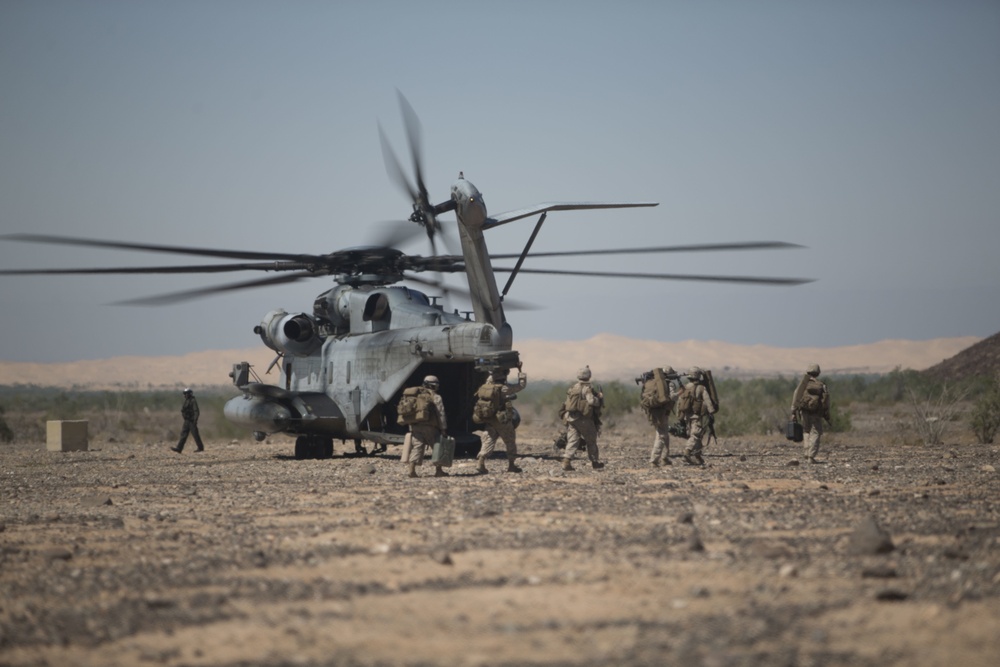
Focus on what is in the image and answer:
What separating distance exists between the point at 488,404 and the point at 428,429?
0.99 meters

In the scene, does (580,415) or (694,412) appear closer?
(580,415)

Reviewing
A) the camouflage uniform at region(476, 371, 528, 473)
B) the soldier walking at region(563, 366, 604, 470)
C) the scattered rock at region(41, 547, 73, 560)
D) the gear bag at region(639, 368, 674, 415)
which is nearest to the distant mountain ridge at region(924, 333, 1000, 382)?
the gear bag at region(639, 368, 674, 415)

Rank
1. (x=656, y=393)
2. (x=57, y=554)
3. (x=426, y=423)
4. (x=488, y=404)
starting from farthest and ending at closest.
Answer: (x=656, y=393), (x=488, y=404), (x=426, y=423), (x=57, y=554)

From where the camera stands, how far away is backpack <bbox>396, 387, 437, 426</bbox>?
16234 mm

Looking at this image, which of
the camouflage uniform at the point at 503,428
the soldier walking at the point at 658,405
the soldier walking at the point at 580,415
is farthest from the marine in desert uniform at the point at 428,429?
the soldier walking at the point at 658,405

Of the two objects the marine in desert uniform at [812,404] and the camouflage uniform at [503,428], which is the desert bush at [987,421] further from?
the camouflage uniform at [503,428]

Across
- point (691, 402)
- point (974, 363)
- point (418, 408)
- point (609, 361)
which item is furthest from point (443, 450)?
point (609, 361)

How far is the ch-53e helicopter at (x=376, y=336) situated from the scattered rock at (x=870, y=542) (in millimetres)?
9106

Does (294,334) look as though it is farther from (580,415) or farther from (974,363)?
(974,363)

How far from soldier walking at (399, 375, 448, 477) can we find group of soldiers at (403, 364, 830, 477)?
1cm

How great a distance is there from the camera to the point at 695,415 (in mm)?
18406

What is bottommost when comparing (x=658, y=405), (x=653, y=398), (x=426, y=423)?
→ (x=426, y=423)

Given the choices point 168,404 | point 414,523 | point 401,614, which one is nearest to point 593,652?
point 401,614

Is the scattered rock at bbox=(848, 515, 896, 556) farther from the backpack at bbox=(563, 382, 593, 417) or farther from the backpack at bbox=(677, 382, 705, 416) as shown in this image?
the backpack at bbox=(677, 382, 705, 416)
